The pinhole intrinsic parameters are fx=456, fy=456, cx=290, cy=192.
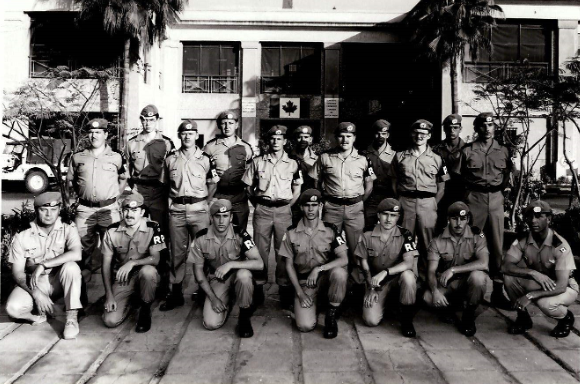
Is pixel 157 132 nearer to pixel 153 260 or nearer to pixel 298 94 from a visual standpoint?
pixel 153 260

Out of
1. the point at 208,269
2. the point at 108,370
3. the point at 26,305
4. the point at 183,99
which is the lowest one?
the point at 108,370

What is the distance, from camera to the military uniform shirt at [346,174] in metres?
5.05

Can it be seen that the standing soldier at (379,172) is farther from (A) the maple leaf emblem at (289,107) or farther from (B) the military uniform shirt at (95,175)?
(A) the maple leaf emblem at (289,107)

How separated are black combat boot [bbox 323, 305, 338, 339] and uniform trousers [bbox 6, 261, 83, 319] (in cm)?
220

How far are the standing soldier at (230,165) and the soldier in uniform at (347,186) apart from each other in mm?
1001

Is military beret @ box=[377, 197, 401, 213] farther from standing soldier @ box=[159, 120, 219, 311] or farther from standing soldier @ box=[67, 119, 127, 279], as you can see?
standing soldier @ box=[67, 119, 127, 279]

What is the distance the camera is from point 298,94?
826 inches

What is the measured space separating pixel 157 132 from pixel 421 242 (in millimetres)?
3472

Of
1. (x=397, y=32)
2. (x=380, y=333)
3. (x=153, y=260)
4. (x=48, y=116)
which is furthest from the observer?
(x=397, y=32)

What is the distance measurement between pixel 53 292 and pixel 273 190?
236 centimetres

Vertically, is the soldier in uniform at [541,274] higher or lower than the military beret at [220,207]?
lower

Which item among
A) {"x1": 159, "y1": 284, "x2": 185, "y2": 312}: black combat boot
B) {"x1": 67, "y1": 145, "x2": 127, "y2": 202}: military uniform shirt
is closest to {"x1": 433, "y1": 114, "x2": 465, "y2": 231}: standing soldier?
{"x1": 159, "y1": 284, "x2": 185, "y2": 312}: black combat boot

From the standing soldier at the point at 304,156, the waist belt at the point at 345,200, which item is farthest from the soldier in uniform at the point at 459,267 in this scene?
the standing soldier at the point at 304,156

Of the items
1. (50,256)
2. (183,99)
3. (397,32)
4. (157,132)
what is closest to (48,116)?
(157,132)
